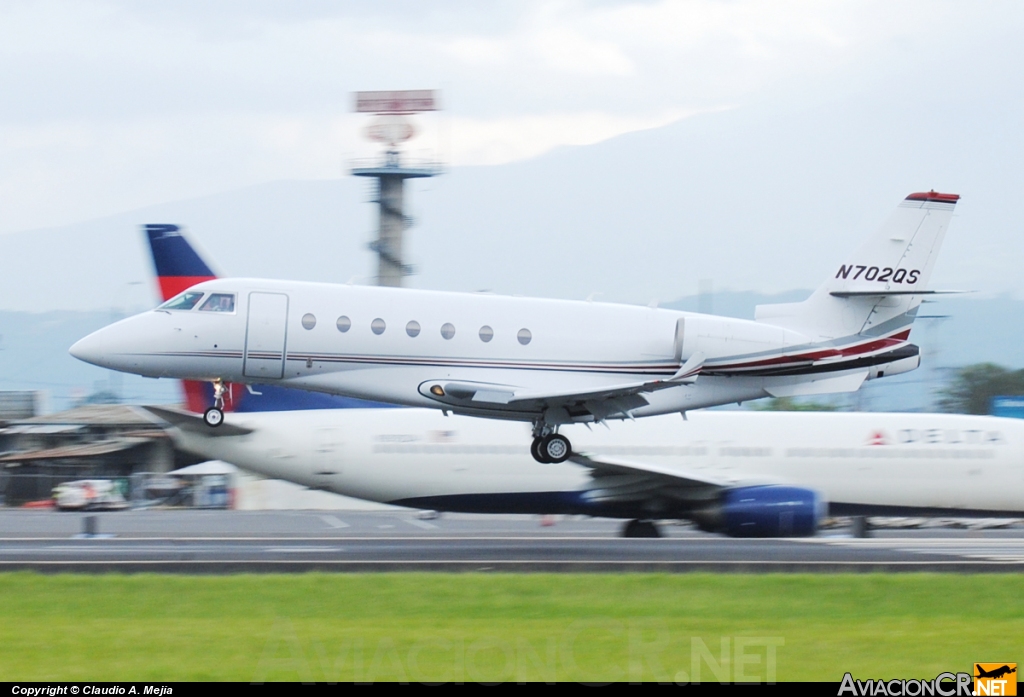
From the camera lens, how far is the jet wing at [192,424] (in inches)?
1226

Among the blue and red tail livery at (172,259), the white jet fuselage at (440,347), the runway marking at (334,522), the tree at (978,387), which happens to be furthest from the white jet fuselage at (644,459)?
the tree at (978,387)

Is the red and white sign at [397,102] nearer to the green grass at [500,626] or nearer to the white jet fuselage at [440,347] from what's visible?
the white jet fuselage at [440,347]

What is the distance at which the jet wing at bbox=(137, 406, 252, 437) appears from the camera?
3114 cm

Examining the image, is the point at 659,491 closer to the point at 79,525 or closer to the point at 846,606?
the point at 846,606

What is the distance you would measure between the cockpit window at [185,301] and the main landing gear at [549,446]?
764cm

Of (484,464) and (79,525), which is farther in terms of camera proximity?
(79,525)

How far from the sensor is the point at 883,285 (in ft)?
93.5

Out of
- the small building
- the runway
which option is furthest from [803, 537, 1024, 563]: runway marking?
the small building

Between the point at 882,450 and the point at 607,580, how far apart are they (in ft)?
44.0

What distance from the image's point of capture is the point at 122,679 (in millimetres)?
12578

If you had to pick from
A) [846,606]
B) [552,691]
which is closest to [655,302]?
[846,606]

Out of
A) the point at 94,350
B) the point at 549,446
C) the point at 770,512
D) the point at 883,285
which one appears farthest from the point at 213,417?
the point at 883,285

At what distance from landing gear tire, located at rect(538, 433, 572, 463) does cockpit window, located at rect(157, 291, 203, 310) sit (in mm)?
7896

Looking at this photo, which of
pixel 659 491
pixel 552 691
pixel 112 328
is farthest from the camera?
pixel 659 491
